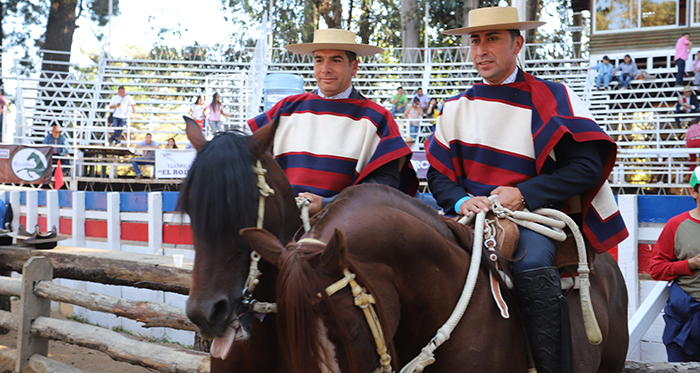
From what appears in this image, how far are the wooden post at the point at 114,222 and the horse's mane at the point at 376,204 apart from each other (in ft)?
22.2

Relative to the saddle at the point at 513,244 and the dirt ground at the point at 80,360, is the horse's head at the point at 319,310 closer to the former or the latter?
the saddle at the point at 513,244

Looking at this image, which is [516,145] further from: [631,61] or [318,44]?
[631,61]

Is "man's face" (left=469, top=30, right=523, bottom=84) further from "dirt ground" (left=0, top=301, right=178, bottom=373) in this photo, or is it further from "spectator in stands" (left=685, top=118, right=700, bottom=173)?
"spectator in stands" (left=685, top=118, right=700, bottom=173)

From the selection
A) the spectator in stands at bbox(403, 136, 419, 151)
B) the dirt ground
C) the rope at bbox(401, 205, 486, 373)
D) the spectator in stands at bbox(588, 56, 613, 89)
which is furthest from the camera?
the spectator in stands at bbox(588, 56, 613, 89)

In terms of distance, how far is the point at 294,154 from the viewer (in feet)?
10.1

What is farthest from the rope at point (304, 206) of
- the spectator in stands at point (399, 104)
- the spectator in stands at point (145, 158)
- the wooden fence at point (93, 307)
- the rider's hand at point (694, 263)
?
the spectator in stands at point (399, 104)

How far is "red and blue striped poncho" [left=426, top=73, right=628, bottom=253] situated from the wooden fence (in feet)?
7.56

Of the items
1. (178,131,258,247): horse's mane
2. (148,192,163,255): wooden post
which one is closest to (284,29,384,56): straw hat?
(178,131,258,247): horse's mane

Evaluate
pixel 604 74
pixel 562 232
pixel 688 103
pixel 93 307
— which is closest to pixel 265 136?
pixel 562 232

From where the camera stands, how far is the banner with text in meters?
13.5

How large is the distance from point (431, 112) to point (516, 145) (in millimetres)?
14120

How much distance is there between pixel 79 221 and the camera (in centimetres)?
875

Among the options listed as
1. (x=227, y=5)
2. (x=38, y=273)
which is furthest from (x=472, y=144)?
(x=227, y=5)

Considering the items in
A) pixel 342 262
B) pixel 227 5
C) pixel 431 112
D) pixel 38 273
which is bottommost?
pixel 38 273
